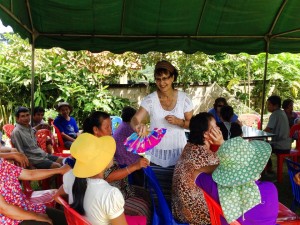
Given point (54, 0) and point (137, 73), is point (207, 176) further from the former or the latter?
point (137, 73)

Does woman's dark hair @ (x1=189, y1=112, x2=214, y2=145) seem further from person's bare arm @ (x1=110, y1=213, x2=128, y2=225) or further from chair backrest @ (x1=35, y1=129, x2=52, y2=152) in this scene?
chair backrest @ (x1=35, y1=129, x2=52, y2=152)

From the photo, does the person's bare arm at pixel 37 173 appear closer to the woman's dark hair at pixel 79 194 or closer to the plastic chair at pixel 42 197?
the plastic chair at pixel 42 197

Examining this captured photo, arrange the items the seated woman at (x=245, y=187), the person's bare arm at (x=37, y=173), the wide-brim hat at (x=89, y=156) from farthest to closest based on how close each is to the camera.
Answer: the person's bare arm at (x=37, y=173)
the wide-brim hat at (x=89, y=156)
the seated woman at (x=245, y=187)

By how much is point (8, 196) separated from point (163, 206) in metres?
1.16

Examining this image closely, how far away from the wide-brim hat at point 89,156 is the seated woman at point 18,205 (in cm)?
61

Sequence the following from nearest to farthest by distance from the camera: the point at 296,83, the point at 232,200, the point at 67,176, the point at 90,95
Result: 1. the point at 232,200
2. the point at 67,176
3. the point at 90,95
4. the point at 296,83

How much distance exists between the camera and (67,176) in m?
2.26

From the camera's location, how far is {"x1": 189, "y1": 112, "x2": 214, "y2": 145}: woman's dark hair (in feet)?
8.18

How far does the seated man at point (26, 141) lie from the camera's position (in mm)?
4324

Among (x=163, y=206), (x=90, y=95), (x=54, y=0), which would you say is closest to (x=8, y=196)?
(x=163, y=206)

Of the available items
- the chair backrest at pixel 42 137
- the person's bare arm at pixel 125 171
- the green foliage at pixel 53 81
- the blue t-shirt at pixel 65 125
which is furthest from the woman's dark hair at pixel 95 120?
the green foliage at pixel 53 81

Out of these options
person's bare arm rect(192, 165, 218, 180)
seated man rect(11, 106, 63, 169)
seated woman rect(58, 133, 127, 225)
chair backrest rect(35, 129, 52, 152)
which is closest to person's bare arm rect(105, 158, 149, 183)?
person's bare arm rect(192, 165, 218, 180)

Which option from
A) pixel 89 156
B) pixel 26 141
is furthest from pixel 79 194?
pixel 26 141

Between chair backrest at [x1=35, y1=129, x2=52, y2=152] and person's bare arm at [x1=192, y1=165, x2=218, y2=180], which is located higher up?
person's bare arm at [x1=192, y1=165, x2=218, y2=180]
